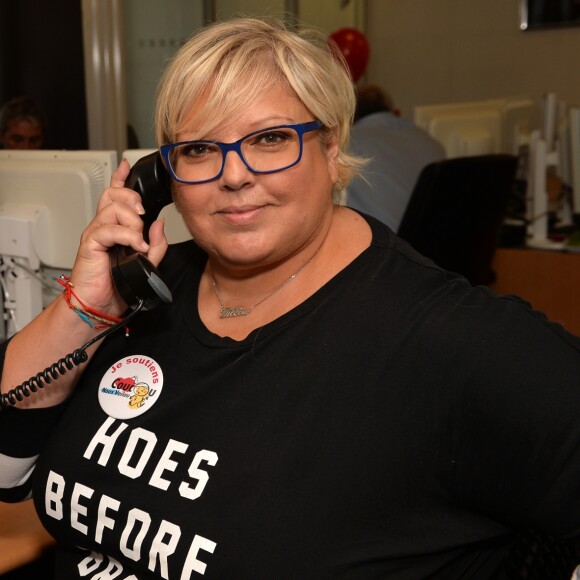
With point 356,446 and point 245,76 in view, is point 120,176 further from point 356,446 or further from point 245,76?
point 356,446

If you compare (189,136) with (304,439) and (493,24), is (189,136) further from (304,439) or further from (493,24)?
(493,24)

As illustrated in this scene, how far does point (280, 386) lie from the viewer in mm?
1009

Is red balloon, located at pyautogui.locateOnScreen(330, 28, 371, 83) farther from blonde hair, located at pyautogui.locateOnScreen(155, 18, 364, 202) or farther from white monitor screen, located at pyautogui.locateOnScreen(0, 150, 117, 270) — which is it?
blonde hair, located at pyautogui.locateOnScreen(155, 18, 364, 202)

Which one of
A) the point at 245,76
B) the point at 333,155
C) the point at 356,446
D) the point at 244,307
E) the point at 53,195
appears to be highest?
the point at 245,76

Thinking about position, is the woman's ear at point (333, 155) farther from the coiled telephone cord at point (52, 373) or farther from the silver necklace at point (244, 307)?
the coiled telephone cord at point (52, 373)

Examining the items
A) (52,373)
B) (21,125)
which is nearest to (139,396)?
(52,373)

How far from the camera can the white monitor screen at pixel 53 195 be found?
1609mm

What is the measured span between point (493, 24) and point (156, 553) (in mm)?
4352

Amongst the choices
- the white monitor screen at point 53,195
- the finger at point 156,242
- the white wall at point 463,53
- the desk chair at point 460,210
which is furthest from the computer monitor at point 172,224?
the white wall at point 463,53

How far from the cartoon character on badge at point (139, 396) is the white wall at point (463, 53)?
3898 mm

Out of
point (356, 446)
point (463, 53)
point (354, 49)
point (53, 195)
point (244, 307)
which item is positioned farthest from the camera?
point (463, 53)

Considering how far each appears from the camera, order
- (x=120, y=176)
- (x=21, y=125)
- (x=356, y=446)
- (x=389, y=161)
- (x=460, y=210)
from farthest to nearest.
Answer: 1. (x=21, y=125)
2. (x=389, y=161)
3. (x=460, y=210)
4. (x=120, y=176)
5. (x=356, y=446)

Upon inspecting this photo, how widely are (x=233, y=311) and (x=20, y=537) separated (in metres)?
0.46

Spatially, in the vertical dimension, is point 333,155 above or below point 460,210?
above
